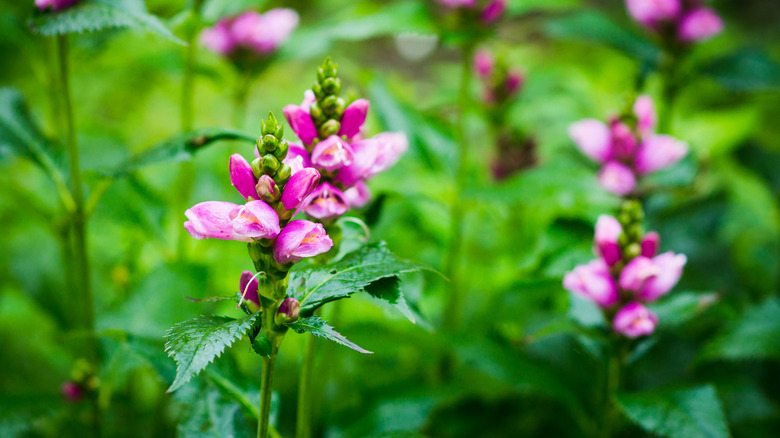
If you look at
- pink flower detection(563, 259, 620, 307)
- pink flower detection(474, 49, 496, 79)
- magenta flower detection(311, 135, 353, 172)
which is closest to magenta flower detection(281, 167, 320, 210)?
magenta flower detection(311, 135, 353, 172)

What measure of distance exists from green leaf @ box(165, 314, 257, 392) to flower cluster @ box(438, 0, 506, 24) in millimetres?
1139

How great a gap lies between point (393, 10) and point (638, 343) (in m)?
1.01

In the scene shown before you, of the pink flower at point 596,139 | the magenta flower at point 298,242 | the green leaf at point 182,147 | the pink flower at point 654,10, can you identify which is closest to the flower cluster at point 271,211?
the magenta flower at point 298,242

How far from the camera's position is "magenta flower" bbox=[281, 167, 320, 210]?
26.7 inches

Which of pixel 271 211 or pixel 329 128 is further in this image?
pixel 329 128

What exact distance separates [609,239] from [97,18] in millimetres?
989

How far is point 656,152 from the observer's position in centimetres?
150

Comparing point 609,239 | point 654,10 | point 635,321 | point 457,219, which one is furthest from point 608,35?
point 635,321

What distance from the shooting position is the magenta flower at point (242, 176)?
68 cm

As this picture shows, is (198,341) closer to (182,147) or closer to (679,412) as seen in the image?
(182,147)

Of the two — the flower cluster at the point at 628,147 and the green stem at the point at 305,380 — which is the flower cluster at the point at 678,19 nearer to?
the flower cluster at the point at 628,147

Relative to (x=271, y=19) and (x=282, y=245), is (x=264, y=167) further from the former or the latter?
(x=271, y=19)

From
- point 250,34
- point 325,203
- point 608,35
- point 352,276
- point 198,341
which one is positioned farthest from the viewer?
point 608,35

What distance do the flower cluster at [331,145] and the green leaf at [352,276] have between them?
3.7 inches
